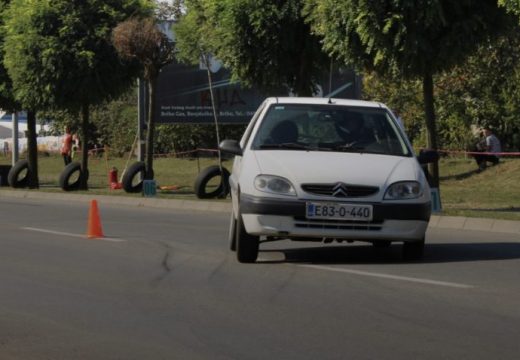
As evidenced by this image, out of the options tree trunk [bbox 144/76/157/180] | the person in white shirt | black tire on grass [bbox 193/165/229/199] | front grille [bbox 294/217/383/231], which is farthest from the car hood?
the person in white shirt

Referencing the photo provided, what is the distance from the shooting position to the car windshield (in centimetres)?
1167

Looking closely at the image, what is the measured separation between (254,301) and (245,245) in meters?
2.41

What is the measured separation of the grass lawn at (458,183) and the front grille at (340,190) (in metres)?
6.79

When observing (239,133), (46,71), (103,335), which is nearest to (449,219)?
(103,335)

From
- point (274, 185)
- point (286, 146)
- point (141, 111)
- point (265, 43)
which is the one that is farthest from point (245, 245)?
point (141, 111)

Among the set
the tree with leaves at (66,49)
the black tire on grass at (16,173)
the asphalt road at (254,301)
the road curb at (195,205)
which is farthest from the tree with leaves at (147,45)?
the asphalt road at (254,301)

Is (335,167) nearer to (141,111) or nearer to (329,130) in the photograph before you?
(329,130)

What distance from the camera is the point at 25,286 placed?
33.2 ft

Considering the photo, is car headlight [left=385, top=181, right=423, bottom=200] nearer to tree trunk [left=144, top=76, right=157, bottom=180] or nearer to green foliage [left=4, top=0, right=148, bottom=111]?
tree trunk [left=144, top=76, right=157, bottom=180]

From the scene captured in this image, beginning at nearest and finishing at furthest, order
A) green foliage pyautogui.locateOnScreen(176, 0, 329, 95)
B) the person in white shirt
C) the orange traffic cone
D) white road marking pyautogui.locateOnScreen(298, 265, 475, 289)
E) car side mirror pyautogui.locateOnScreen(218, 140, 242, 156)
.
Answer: white road marking pyautogui.locateOnScreen(298, 265, 475, 289) → car side mirror pyautogui.locateOnScreen(218, 140, 242, 156) → the orange traffic cone → green foliage pyautogui.locateOnScreen(176, 0, 329, 95) → the person in white shirt

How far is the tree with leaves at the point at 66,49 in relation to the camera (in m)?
28.6

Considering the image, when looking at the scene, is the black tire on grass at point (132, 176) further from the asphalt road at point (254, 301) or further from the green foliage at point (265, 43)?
the asphalt road at point (254, 301)

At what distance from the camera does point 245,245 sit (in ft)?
37.4

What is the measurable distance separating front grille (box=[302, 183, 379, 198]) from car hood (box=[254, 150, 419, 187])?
0.04m
